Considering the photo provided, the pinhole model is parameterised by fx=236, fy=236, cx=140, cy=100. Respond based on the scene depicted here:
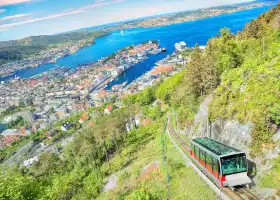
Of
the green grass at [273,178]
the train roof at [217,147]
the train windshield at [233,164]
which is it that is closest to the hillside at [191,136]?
the green grass at [273,178]

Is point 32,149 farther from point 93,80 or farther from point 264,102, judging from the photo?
point 264,102

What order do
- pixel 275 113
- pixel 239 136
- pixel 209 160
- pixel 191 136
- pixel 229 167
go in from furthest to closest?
1. pixel 191 136
2. pixel 239 136
3. pixel 209 160
4. pixel 275 113
5. pixel 229 167

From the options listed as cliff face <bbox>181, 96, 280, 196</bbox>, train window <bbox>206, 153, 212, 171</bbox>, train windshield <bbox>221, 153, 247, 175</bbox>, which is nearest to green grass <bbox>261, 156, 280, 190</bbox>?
cliff face <bbox>181, 96, 280, 196</bbox>

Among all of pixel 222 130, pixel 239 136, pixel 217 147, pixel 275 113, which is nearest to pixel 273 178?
pixel 217 147

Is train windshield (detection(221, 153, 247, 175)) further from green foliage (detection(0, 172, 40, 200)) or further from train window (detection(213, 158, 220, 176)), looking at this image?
green foliage (detection(0, 172, 40, 200))

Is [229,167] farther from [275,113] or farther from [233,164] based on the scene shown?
[275,113]

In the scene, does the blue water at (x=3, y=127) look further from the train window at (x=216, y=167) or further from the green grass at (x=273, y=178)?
the green grass at (x=273, y=178)

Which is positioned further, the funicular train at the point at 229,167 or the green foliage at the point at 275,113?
the green foliage at the point at 275,113

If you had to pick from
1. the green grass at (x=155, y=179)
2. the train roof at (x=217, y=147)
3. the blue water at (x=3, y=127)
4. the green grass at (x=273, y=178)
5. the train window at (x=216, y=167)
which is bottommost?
the blue water at (x=3, y=127)
